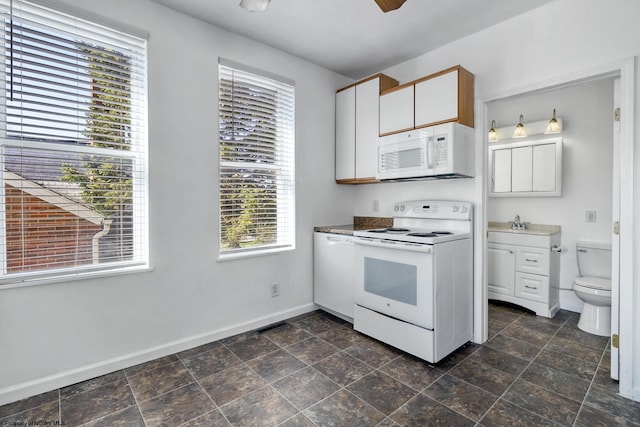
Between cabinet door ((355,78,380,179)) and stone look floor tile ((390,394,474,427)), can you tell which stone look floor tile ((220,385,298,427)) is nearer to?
stone look floor tile ((390,394,474,427))

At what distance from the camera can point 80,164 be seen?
205 centimetres

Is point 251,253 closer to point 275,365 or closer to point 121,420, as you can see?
point 275,365

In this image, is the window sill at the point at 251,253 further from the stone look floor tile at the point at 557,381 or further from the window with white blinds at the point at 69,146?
the stone look floor tile at the point at 557,381

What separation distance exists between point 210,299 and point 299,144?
66.3 inches

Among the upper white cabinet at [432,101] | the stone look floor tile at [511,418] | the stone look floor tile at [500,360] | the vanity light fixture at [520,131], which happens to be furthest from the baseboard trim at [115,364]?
the vanity light fixture at [520,131]

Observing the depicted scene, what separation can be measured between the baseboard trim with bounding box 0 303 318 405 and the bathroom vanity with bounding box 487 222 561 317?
258 cm

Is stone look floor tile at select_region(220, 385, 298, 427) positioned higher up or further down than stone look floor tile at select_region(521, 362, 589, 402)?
further down

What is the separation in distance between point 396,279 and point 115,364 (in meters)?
2.11

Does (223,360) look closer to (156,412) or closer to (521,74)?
(156,412)

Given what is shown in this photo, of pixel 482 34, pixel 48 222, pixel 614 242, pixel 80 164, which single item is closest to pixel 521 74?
pixel 482 34

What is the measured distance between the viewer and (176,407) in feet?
5.88

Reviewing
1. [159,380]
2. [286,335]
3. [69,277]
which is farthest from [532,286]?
[69,277]

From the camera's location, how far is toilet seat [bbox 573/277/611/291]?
2737mm

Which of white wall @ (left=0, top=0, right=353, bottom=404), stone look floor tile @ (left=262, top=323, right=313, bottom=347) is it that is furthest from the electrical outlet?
stone look floor tile @ (left=262, top=323, right=313, bottom=347)
